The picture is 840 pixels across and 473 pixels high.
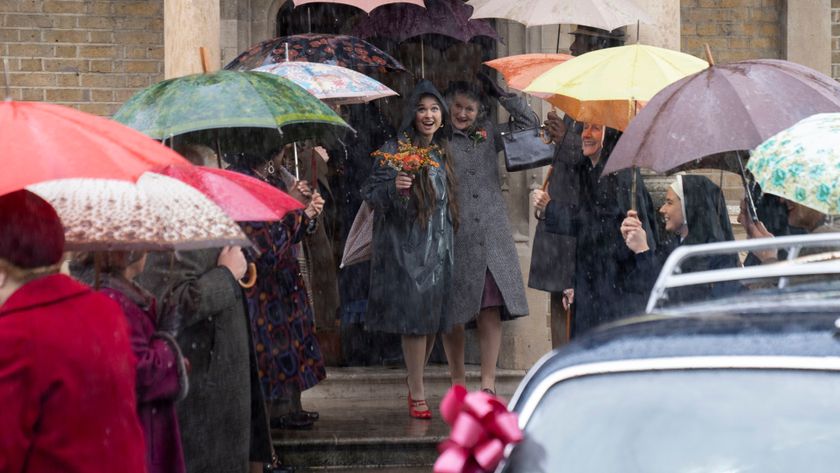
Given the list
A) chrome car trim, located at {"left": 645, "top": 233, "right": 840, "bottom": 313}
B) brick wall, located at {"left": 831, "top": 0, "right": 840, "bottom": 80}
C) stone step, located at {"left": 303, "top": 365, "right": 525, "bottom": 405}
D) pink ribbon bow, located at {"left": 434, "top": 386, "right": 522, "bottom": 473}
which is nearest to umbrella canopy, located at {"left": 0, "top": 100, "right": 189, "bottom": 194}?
pink ribbon bow, located at {"left": 434, "top": 386, "right": 522, "bottom": 473}

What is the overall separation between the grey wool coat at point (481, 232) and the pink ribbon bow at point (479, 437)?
18.7 ft

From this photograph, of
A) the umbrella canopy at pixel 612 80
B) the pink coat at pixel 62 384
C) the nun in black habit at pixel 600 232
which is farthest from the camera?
the nun in black habit at pixel 600 232

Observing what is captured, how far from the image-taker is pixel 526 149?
8945 millimetres

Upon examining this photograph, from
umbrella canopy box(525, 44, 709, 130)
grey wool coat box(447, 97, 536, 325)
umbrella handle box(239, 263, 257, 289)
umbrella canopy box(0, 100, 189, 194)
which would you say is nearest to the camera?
umbrella canopy box(0, 100, 189, 194)

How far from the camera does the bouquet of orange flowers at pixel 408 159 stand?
836 centimetres

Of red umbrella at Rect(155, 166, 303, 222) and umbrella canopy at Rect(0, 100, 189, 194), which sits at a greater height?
umbrella canopy at Rect(0, 100, 189, 194)

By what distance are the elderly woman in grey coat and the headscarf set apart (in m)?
1.74

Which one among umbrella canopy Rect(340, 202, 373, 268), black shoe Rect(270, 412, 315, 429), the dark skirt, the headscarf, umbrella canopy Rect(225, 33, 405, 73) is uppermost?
umbrella canopy Rect(225, 33, 405, 73)

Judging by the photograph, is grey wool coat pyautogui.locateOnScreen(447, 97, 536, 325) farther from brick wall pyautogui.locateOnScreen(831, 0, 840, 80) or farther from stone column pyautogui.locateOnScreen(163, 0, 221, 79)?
brick wall pyautogui.locateOnScreen(831, 0, 840, 80)

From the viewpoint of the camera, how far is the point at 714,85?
21.2ft

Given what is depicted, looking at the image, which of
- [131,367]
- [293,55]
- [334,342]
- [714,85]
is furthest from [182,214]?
[334,342]

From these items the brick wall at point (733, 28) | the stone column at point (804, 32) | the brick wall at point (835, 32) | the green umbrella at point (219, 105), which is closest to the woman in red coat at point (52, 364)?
the green umbrella at point (219, 105)

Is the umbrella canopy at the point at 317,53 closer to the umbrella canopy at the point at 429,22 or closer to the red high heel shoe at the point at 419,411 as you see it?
the umbrella canopy at the point at 429,22

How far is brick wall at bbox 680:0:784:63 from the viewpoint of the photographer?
11.7 m
